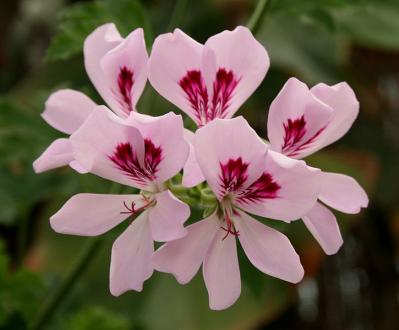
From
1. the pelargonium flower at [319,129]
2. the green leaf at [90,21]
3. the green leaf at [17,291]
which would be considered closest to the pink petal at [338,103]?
the pelargonium flower at [319,129]

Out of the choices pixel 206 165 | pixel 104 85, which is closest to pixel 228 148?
pixel 206 165

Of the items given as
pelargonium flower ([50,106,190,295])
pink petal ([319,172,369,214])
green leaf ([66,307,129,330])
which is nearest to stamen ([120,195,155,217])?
pelargonium flower ([50,106,190,295])

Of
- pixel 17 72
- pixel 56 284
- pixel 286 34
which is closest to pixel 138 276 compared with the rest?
pixel 56 284

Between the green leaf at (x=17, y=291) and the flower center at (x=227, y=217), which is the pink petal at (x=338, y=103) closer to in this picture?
the flower center at (x=227, y=217)

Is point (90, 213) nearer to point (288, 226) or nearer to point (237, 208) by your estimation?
point (237, 208)

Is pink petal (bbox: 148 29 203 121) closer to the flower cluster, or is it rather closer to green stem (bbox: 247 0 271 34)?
the flower cluster
